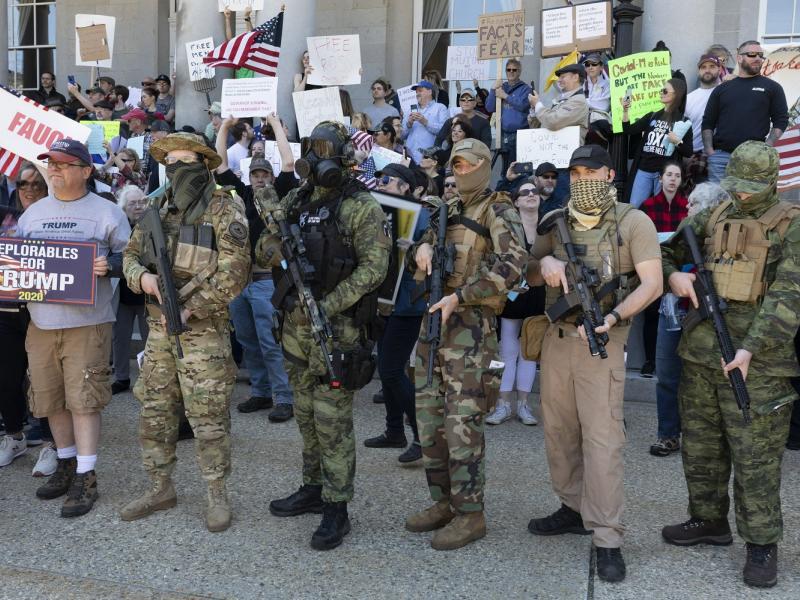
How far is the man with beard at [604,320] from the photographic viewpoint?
12.6 ft

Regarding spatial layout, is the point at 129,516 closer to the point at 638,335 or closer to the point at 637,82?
the point at 638,335

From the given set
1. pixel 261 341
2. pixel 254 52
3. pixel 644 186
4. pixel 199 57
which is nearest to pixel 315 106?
pixel 254 52

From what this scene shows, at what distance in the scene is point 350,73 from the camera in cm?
948

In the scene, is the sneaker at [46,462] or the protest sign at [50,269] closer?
the protest sign at [50,269]

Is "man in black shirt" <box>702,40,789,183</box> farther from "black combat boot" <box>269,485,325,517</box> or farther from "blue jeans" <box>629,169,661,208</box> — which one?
"black combat boot" <box>269,485,325,517</box>

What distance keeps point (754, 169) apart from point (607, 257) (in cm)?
76

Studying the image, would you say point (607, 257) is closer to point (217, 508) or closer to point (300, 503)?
point (300, 503)

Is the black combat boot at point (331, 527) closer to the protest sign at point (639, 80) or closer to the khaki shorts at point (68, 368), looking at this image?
the khaki shorts at point (68, 368)

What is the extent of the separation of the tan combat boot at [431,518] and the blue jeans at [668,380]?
1.90 meters

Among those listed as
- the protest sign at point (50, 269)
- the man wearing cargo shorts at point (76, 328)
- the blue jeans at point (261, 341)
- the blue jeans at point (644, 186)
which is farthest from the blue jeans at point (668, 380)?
the protest sign at point (50, 269)

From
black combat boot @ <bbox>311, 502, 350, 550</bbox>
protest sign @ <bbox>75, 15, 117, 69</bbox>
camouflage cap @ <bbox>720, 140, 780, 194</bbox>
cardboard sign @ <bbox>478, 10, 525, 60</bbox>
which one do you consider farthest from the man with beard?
protest sign @ <bbox>75, 15, 117, 69</bbox>

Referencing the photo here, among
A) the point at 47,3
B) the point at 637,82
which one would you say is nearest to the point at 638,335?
the point at 637,82

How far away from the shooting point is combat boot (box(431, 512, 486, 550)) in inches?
162

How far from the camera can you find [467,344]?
13.6 ft
